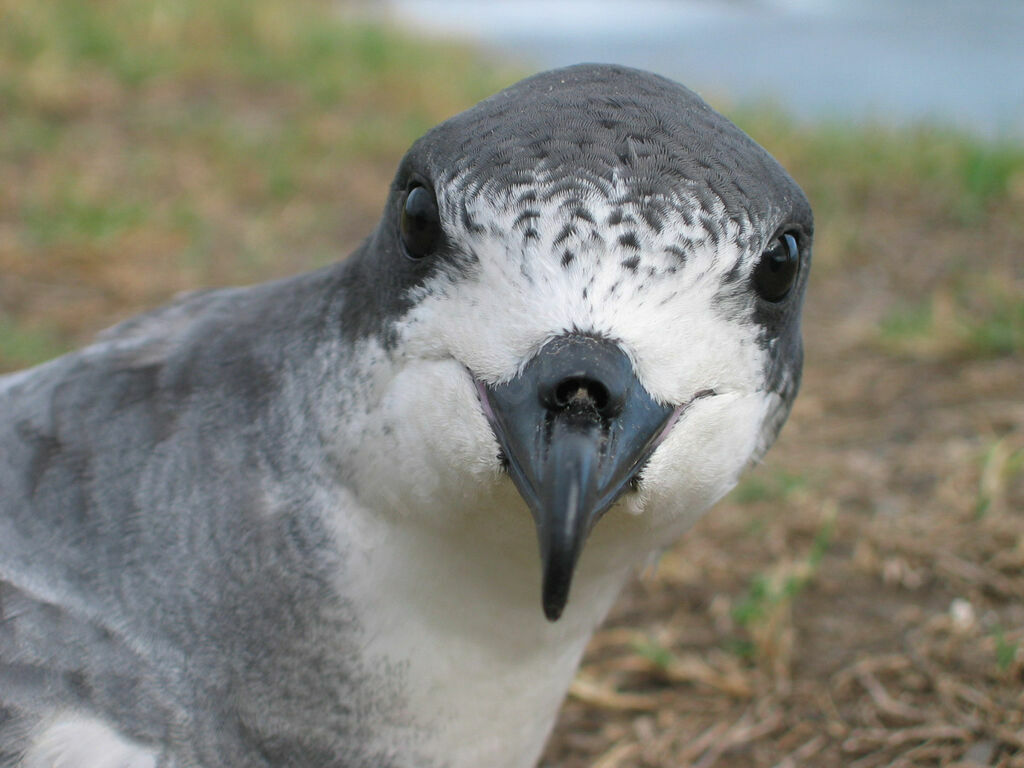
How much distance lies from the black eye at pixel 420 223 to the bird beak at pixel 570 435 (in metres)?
0.31

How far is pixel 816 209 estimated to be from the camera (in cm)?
606

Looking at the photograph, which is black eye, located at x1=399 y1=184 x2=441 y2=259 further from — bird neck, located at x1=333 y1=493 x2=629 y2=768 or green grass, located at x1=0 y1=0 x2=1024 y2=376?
green grass, located at x1=0 y1=0 x2=1024 y2=376

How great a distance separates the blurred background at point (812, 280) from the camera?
2778 mm

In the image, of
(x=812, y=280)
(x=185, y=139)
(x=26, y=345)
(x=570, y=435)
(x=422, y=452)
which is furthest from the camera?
(x=185, y=139)

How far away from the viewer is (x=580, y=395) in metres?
1.51

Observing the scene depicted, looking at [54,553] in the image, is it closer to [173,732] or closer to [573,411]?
[173,732]

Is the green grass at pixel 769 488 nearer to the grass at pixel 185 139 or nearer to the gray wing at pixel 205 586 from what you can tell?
the gray wing at pixel 205 586

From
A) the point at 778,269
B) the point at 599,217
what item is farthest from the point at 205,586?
the point at 778,269

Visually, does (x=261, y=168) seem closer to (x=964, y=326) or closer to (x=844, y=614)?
(x=964, y=326)

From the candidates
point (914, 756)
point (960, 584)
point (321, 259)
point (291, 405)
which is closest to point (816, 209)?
point (321, 259)

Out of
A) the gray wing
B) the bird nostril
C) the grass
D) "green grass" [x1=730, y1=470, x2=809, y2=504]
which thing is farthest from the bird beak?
the grass

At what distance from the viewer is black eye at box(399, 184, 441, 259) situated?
5.73ft

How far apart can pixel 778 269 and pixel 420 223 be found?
576 mm

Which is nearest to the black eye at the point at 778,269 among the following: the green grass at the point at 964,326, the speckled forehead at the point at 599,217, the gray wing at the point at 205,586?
the speckled forehead at the point at 599,217
